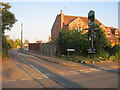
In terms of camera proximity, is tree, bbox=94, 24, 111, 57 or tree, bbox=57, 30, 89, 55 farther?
tree, bbox=57, 30, 89, 55

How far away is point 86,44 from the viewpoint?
2103cm

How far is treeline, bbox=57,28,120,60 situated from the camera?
68.5 feet

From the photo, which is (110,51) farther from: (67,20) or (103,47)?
(67,20)

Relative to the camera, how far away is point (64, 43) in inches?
926

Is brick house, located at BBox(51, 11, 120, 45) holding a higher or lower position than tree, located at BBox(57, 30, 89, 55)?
higher

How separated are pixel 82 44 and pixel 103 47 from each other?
3886 millimetres

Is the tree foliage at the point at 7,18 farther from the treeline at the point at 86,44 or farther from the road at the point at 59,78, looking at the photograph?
the road at the point at 59,78

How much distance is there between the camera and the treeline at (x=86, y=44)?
20.9 metres

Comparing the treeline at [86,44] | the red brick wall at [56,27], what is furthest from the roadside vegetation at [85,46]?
the red brick wall at [56,27]

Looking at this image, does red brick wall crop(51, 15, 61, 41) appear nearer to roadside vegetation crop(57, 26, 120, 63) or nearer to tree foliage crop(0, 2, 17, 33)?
roadside vegetation crop(57, 26, 120, 63)

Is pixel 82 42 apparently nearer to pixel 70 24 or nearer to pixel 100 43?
pixel 100 43

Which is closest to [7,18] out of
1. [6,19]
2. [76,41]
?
[6,19]

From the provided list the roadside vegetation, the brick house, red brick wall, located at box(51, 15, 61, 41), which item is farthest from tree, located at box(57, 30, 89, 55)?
red brick wall, located at box(51, 15, 61, 41)

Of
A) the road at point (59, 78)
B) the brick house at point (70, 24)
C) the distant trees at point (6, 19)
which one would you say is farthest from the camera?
the brick house at point (70, 24)
